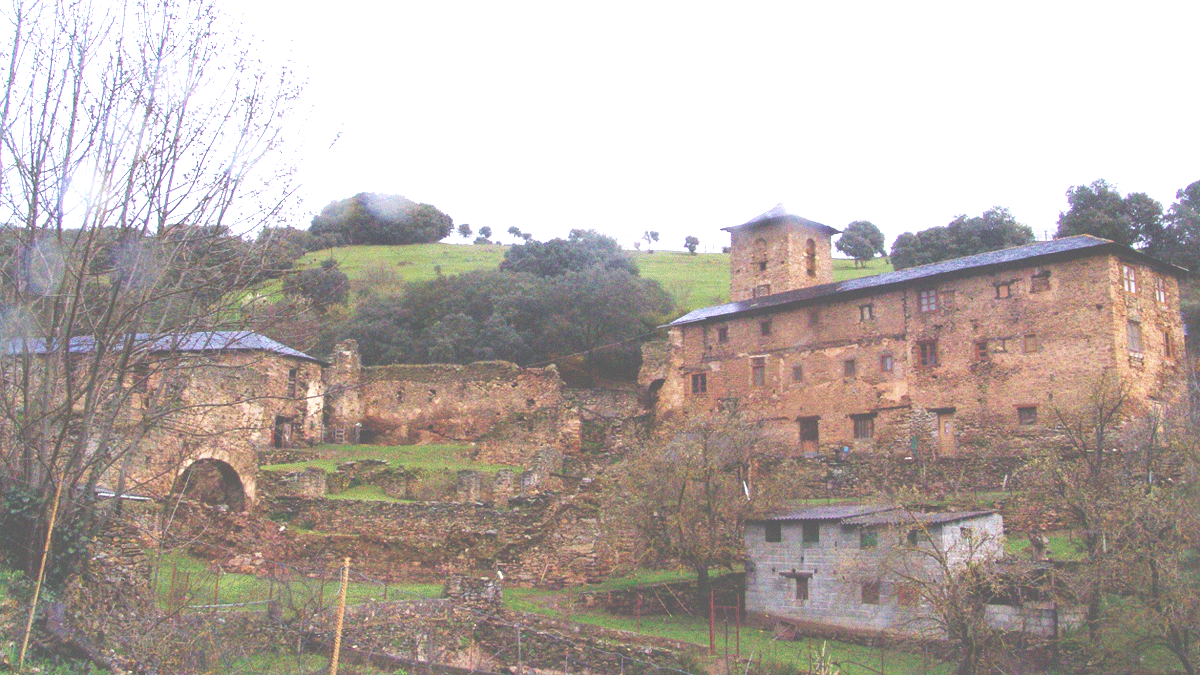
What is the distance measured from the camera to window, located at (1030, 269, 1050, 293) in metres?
35.7

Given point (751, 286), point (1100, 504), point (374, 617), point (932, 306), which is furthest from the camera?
point (751, 286)

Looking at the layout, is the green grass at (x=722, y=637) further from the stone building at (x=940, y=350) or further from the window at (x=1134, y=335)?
the window at (x=1134, y=335)

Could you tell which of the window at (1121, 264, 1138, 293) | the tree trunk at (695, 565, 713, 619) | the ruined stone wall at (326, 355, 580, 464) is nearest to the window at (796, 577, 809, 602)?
the tree trunk at (695, 565, 713, 619)

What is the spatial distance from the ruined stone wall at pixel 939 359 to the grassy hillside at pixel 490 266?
21773mm

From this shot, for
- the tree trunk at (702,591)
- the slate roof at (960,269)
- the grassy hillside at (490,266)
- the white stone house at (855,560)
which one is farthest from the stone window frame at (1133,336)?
the grassy hillside at (490,266)

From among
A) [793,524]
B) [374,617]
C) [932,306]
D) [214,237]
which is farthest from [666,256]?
[214,237]

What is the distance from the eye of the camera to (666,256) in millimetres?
94062

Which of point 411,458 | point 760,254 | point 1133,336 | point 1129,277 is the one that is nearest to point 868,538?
point 1133,336

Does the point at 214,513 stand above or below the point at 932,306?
below

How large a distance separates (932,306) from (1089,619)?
20.2 metres

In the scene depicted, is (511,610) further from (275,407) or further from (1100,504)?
(275,407)

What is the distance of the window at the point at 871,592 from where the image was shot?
74.4ft

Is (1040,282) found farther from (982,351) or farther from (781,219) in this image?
(781,219)

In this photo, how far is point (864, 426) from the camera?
129 feet
